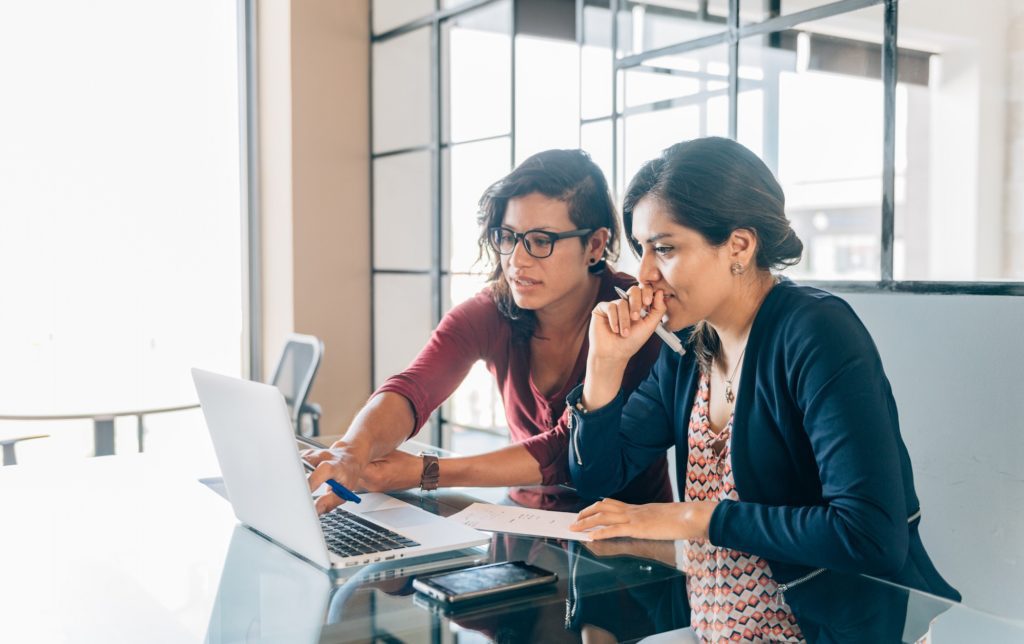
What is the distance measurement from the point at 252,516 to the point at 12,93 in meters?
3.33

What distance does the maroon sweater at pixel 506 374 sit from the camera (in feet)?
6.00

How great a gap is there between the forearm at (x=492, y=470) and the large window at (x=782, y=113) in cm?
42

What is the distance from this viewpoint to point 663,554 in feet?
4.17

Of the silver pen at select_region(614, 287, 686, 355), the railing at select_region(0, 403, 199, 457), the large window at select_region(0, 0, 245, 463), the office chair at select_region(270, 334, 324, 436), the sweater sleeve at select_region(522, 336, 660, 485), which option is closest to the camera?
the silver pen at select_region(614, 287, 686, 355)

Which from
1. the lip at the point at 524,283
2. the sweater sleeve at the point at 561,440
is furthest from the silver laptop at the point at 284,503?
the lip at the point at 524,283

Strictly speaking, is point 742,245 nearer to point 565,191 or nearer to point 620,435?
point 620,435

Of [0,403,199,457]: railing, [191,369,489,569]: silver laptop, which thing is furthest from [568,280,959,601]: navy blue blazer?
[0,403,199,457]: railing

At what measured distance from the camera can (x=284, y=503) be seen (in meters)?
1.27

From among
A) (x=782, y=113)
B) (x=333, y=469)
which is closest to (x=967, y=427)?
(x=782, y=113)

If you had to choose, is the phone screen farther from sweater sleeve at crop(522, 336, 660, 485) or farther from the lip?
the lip

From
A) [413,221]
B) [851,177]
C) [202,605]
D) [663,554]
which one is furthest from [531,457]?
[413,221]

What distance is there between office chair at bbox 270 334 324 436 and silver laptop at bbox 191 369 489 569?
195 cm

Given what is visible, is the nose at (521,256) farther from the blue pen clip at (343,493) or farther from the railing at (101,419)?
the railing at (101,419)

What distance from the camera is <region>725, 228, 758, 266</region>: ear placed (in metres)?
1.43
